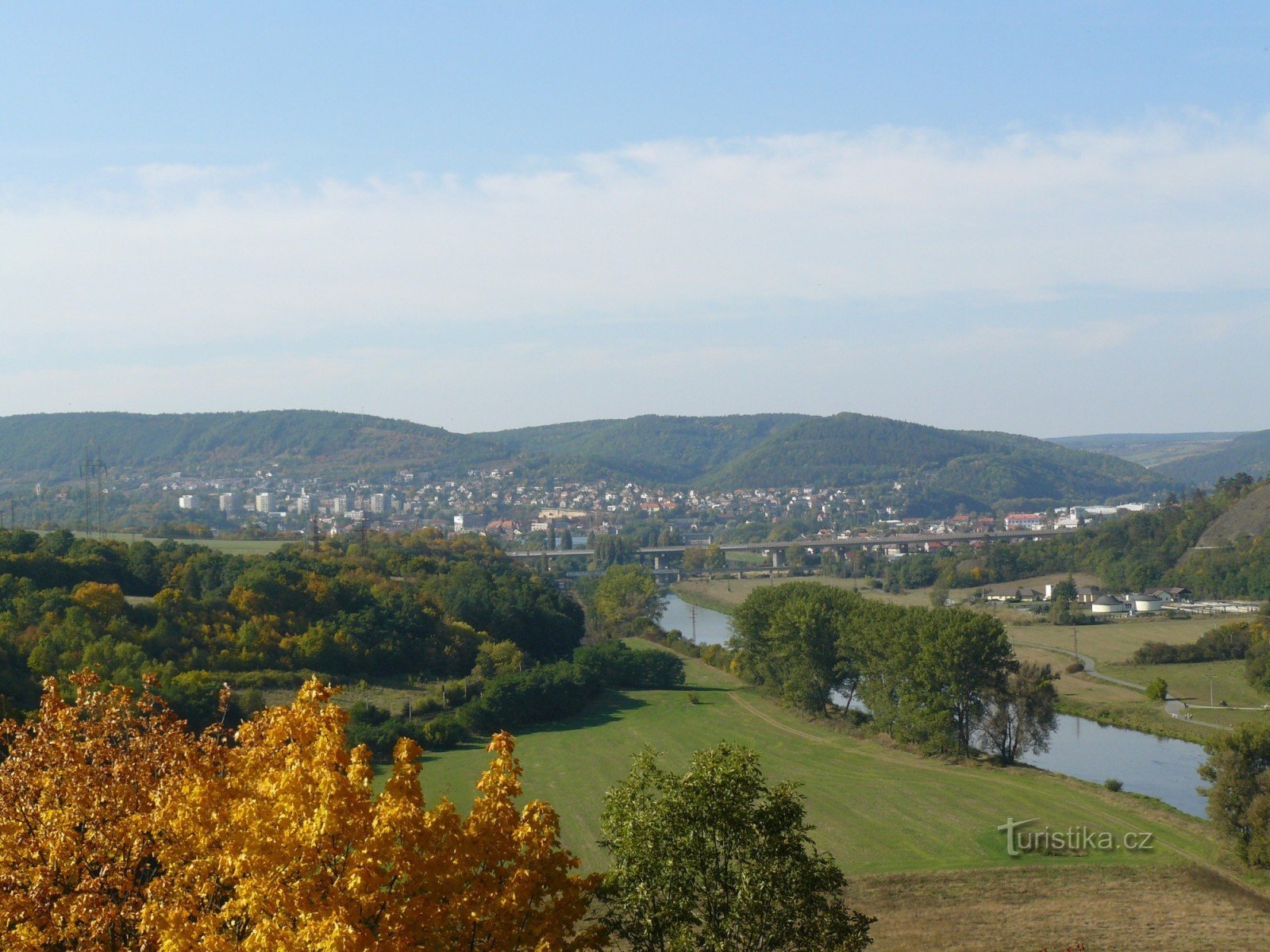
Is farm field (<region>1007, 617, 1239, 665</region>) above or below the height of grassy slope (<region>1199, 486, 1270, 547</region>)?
below

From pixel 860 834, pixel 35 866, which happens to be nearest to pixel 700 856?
pixel 35 866

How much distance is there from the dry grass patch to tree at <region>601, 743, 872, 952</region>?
27.3ft

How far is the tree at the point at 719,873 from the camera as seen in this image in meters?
9.83

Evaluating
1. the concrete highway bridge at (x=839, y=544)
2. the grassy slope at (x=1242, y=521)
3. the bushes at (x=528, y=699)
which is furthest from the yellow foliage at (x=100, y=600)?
the concrete highway bridge at (x=839, y=544)

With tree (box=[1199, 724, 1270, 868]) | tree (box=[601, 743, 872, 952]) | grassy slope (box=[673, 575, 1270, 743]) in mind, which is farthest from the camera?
grassy slope (box=[673, 575, 1270, 743])

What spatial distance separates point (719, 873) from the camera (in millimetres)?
10180

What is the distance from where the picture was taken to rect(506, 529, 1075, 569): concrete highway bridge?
Answer: 11694cm

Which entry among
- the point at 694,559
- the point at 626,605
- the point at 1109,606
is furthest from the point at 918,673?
the point at 694,559

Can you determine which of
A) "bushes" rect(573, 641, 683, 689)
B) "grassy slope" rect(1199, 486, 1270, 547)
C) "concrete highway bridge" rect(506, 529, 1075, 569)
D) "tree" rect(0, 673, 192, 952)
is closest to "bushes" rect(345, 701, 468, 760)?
"bushes" rect(573, 641, 683, 689)

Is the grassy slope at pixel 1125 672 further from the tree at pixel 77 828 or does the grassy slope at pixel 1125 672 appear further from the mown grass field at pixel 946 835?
the tree at pixel 77 828

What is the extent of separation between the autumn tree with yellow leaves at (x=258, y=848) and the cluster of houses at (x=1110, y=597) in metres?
68.6

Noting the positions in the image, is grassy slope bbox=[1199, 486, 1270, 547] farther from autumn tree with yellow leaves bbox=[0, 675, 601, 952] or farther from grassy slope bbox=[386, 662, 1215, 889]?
autumn tree with yellow leaves bbox=[0, 675, 601, 952]

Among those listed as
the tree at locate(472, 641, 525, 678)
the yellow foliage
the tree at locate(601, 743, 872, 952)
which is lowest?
the tree at locate(472, 641, 525, 678)

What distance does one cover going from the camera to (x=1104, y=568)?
87.3 metres
